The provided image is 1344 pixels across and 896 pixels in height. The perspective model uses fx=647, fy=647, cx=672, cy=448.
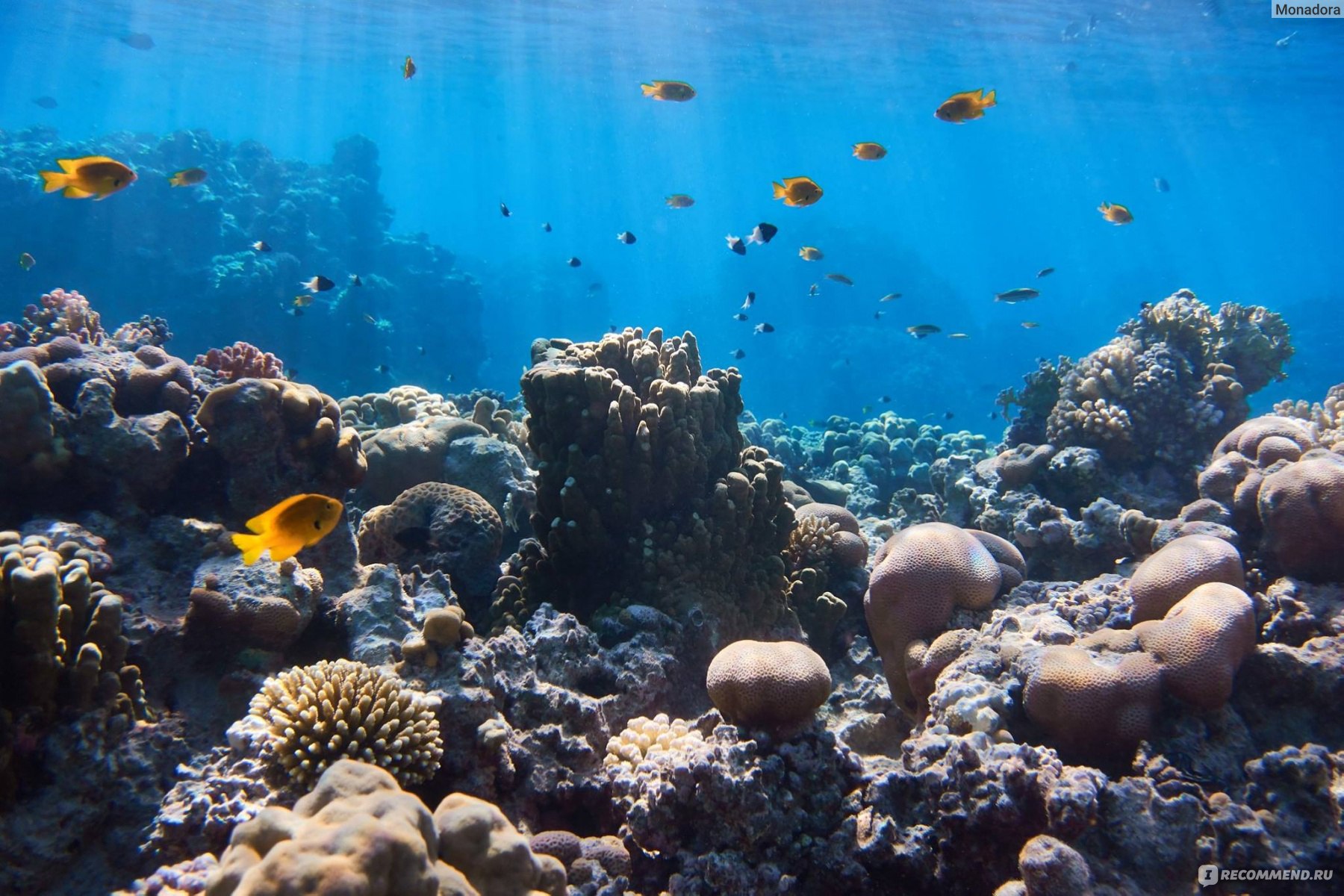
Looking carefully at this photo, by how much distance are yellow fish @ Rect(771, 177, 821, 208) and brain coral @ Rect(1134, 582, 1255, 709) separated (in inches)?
235

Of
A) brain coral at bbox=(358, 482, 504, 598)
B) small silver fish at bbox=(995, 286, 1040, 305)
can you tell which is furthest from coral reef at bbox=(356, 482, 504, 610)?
small silver fish at bbox=(995, 286, 1040, 305)

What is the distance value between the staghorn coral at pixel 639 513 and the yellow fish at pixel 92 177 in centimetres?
390

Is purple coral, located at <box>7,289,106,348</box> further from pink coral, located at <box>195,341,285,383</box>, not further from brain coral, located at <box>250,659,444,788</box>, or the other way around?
brain coral, located at <box>250,659,444,788</box>

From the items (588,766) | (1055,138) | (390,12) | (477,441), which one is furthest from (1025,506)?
(1055,138)

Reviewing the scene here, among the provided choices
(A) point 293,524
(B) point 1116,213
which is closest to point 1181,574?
(A) point 293,524

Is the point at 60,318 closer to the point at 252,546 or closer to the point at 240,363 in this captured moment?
the point at 240,363

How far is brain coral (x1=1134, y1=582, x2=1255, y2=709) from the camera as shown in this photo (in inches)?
140

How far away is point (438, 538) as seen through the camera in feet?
19.5

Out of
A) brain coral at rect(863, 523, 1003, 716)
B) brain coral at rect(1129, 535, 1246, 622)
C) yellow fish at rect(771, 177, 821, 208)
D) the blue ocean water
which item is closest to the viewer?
brain coral at rect(1129, 535, 1246, 622)

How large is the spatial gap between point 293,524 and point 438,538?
2934mm

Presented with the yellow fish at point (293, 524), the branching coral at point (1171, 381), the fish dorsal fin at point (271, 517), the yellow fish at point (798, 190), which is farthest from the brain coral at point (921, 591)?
the yellow fish at point (798, 190)

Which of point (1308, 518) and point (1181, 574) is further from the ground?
point (1308, 518)

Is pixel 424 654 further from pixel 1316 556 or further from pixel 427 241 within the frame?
pixel 427 241

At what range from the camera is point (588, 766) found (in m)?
3.86
